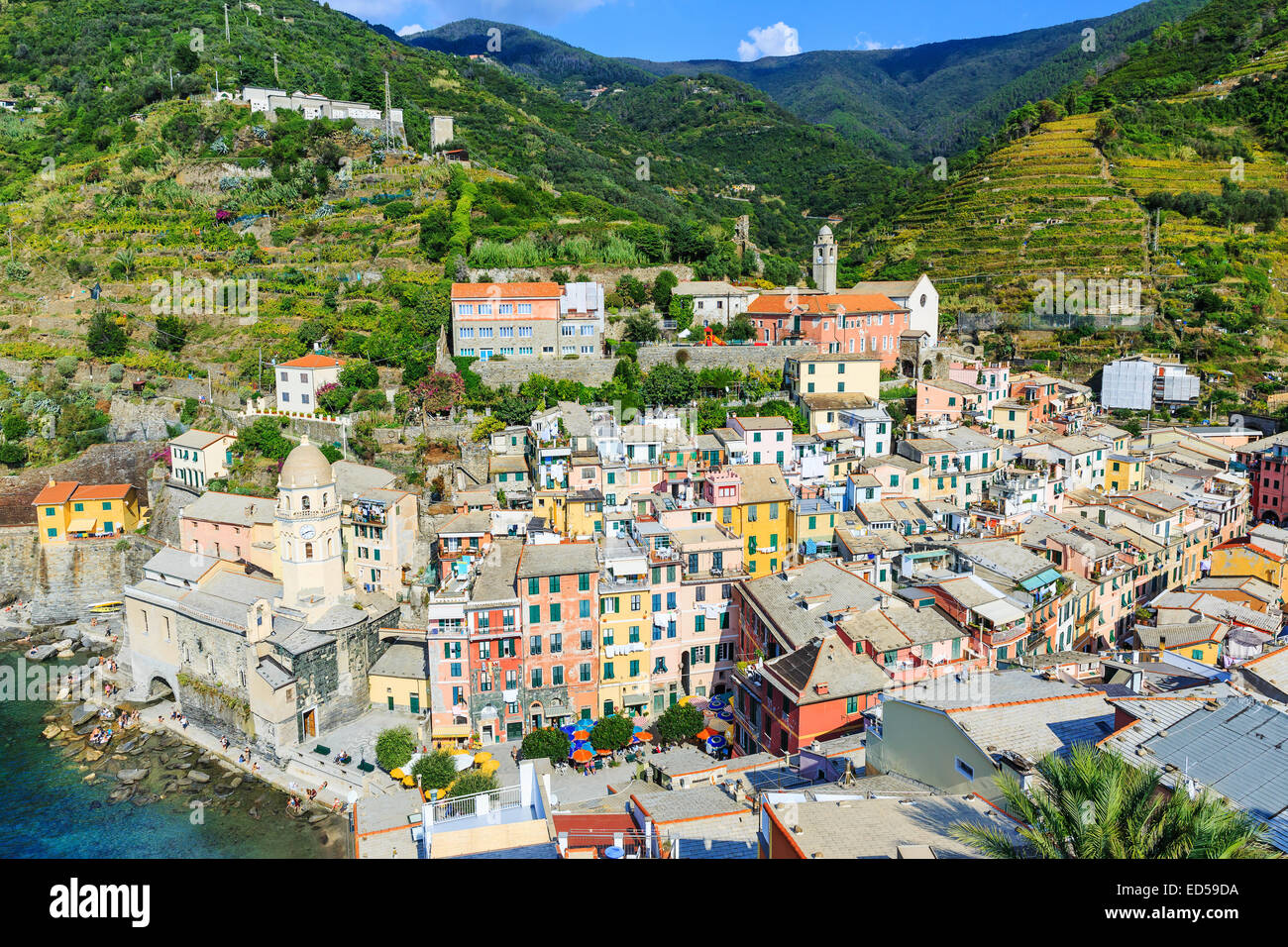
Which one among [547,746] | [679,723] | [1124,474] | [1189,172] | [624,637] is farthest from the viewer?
[1189,172]

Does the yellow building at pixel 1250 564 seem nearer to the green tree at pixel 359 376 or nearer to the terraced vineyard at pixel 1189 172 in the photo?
the green tree at pixel 359 376

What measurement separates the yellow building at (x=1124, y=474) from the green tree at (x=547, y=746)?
2300 cm

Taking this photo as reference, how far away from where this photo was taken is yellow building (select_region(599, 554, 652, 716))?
2453 centimetres

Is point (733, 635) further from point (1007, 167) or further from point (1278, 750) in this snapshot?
point (1007, 167)

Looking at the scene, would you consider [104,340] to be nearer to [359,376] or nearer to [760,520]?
[359,376]

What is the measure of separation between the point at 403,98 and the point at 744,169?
153ft

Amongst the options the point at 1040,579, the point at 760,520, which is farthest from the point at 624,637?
the point at 1040,579

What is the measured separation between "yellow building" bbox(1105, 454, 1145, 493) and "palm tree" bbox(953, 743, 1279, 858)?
29.2 metres

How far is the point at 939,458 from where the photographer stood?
32.6m

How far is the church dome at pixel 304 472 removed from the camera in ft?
85.6

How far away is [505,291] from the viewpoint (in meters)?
37.2

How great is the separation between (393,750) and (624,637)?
247 inches

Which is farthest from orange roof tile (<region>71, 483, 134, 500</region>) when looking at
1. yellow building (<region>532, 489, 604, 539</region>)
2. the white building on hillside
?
the white building on hillside
